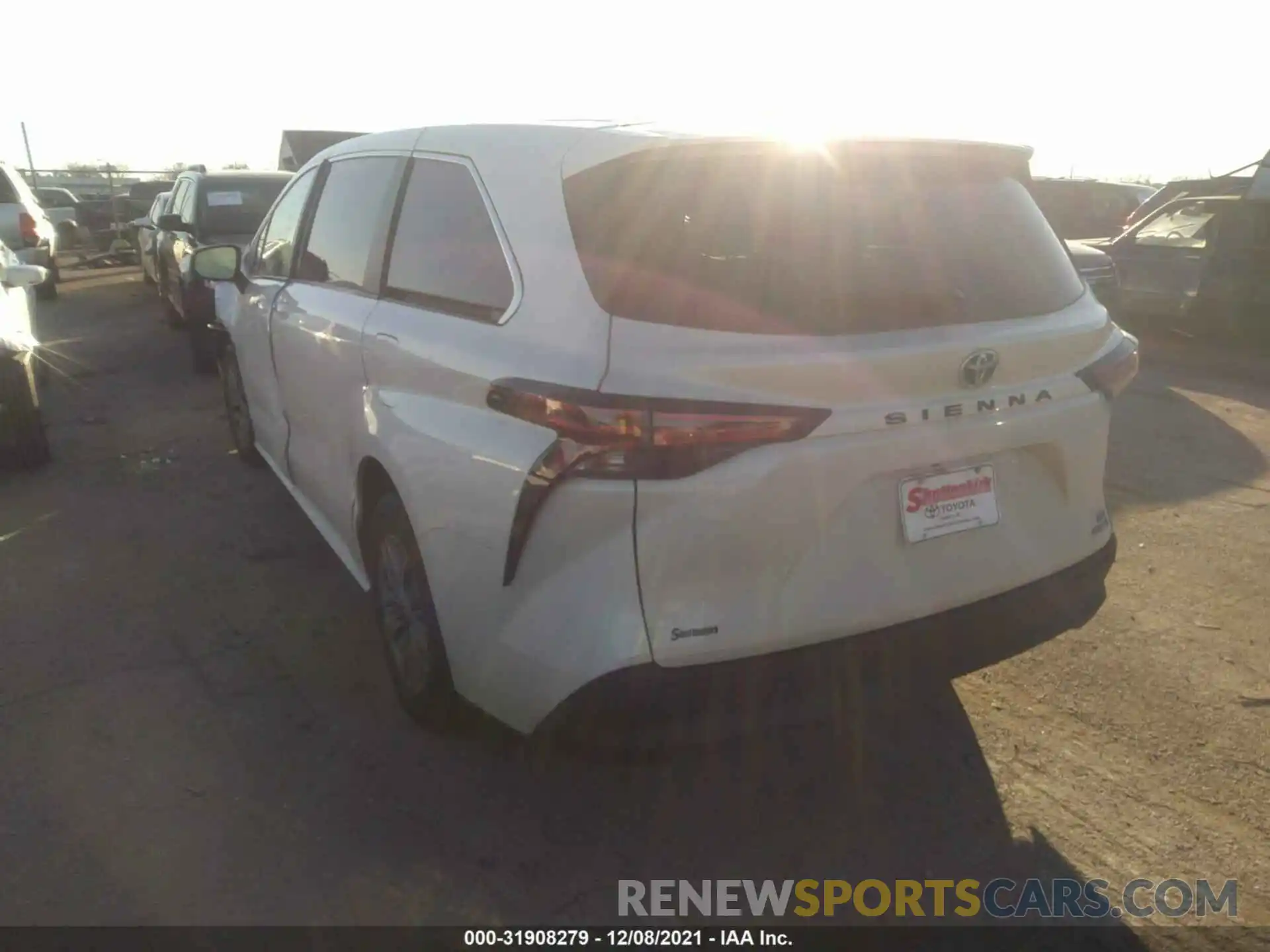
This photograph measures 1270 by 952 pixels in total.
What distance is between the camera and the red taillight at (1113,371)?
9.71 feet

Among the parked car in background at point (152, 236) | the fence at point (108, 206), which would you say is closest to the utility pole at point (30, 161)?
the fence at point (108, 206)

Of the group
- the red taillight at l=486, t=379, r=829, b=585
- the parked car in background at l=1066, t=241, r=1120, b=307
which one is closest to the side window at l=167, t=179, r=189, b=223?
the parked car in background at l=1066, t=241, r=1120, b=307

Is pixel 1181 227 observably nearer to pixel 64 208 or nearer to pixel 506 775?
pixel 506 775

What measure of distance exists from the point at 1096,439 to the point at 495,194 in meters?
1.78

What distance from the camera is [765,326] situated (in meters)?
2.46

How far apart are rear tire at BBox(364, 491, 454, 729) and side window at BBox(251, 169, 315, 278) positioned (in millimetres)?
1692

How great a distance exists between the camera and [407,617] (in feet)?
11.0

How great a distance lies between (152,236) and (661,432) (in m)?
13.6

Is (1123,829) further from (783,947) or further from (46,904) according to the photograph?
(46,904)

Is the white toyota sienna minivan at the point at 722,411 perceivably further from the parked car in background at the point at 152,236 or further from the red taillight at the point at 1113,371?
the parked car in background at the point at 152,236

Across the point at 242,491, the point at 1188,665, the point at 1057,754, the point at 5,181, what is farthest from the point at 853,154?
the point at 5,181

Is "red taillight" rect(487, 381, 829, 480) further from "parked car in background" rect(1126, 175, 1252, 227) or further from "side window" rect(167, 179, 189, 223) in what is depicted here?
"parked car in background" rect(1126, 175, 1252, 227)

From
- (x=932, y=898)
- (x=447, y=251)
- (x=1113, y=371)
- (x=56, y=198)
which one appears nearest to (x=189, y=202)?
(x=447, y=251)

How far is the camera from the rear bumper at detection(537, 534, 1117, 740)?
7.88 feet
